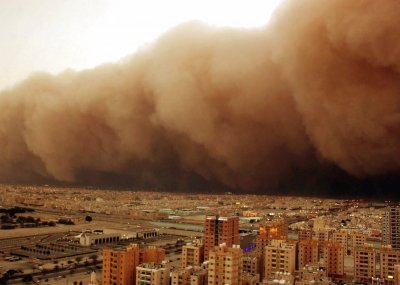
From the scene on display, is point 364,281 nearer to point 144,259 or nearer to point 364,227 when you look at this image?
point 144,259

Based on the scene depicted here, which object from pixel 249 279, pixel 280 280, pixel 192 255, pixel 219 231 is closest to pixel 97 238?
pixel 219 231

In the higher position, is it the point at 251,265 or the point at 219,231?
the point at 219,231

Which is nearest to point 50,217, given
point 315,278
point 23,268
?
point 23,268

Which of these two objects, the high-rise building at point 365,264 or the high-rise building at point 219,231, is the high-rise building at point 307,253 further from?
the high-rise building at point 219,231

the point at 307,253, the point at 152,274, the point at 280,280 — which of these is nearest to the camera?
the point at 280,280

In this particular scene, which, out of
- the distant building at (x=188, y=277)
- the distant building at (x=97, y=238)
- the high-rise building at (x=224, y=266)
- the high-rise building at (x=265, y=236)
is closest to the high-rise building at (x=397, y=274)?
the high-rise building at (x=265, y=236)

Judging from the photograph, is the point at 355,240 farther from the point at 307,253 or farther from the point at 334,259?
the point at 307,253
